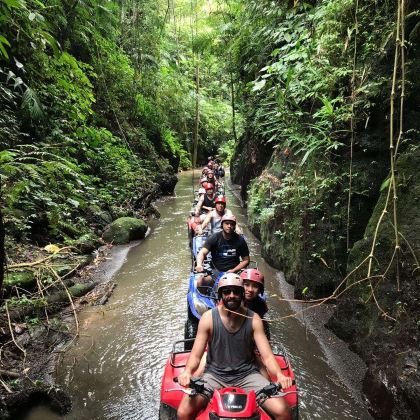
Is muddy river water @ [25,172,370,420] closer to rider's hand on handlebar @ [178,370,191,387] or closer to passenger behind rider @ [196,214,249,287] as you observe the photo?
passenger behind rider @ [196,214,249,287]

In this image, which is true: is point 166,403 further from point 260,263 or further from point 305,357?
point 260,263

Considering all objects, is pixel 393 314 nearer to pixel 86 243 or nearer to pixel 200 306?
pixel 200 306

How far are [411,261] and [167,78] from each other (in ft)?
69.8

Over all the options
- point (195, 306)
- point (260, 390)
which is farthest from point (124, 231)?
point (260, 390)

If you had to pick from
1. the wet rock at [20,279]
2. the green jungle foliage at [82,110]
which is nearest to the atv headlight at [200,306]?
the wet rock at [20,279]

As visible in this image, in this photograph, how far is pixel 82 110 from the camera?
1402cm

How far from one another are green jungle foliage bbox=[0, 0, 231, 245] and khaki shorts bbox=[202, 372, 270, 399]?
3527 mm

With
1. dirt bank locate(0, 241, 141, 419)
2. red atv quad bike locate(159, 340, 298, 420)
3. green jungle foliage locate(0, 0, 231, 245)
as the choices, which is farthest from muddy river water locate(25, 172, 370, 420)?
green jungle foliage locate(0, 0, 231, 245)

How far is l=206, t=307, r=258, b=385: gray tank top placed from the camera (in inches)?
139

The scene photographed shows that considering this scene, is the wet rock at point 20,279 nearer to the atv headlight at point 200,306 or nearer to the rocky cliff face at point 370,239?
the atv headlight at point 200,306

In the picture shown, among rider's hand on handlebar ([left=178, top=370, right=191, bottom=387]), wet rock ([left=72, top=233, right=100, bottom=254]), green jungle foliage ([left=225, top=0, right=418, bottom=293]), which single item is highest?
green jungle foliage ([left=225, top=0, right=418, bottom=293])

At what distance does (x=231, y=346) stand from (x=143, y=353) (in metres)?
2.82

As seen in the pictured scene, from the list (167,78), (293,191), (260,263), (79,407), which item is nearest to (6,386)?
(79,407)

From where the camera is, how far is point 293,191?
8.28 m
